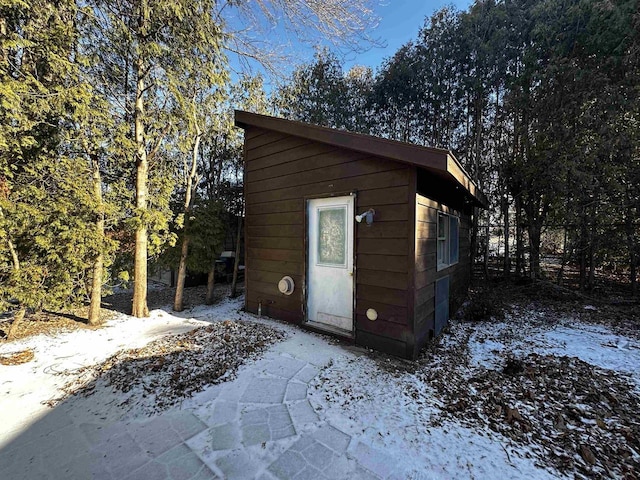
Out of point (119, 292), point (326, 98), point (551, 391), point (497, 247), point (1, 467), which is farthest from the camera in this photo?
point (326, 98)

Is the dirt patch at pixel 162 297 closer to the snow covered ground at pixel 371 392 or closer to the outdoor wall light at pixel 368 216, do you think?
the snow covered ground at pixel 371 392

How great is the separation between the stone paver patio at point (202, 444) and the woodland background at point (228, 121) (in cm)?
267

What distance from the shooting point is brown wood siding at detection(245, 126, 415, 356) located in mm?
3084

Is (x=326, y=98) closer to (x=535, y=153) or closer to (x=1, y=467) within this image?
(x=535, y=153)

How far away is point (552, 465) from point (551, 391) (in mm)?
1121

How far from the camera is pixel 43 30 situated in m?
3.27

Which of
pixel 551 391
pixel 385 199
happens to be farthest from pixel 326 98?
pixel 551 391

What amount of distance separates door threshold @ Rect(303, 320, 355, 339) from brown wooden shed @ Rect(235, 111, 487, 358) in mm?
25

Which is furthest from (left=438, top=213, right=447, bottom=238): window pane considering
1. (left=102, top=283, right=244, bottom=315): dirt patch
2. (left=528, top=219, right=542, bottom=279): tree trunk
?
(left=102, top=283, right=244, bottom=315): dirt patch

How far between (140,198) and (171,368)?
309 cm

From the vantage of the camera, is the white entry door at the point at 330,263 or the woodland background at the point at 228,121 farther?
the white entry door at the point at 330,263

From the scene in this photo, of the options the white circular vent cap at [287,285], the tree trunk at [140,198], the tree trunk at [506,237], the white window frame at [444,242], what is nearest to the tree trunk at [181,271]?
the tree trunk at [140,198]

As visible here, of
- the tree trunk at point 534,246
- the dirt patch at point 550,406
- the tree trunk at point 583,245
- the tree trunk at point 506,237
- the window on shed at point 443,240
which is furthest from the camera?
the tree trunk at point 506,237

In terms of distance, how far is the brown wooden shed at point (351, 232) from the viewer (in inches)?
120
